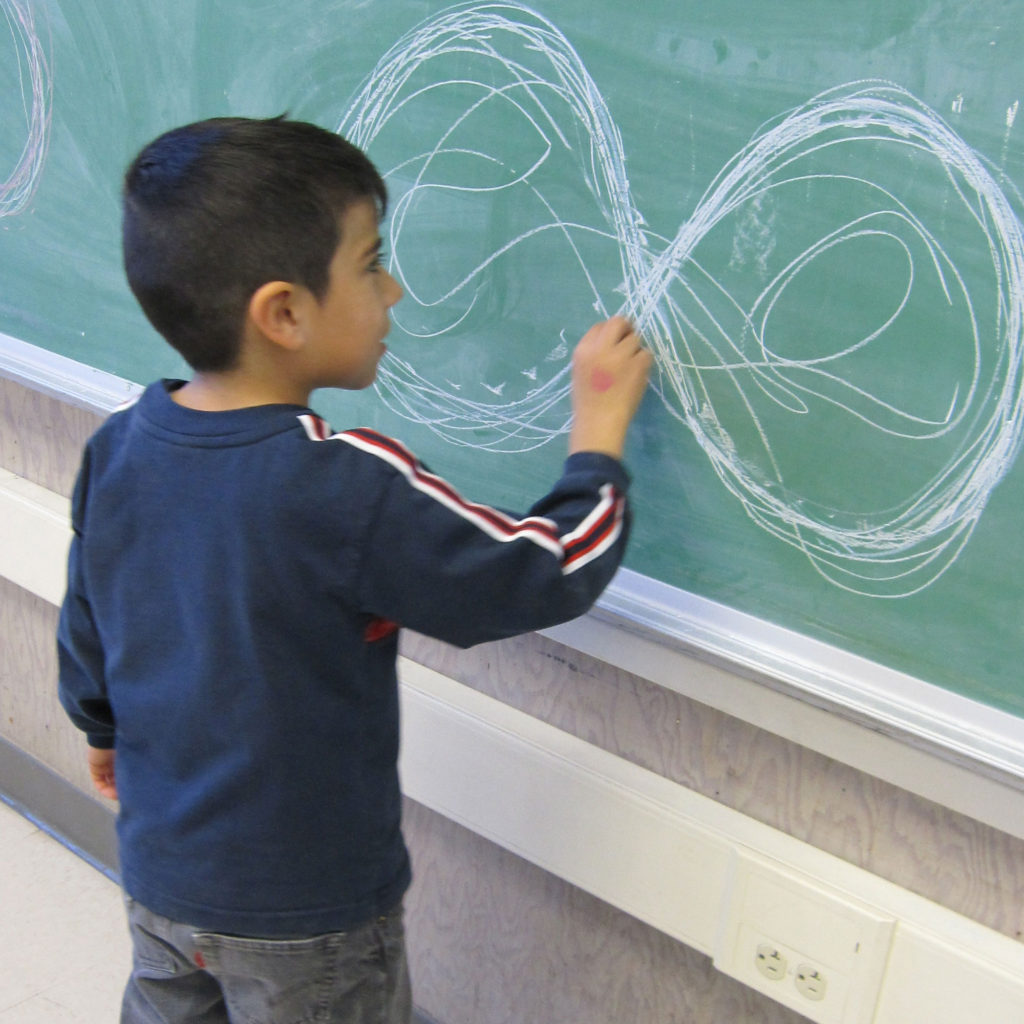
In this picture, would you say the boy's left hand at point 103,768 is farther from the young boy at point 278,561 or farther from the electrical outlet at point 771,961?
the electrical outlet at point 771,961

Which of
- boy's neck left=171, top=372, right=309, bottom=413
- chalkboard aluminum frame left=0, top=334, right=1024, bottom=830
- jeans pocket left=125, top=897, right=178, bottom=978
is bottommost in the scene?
jeans pocket left=125, top=897, right=178, bottom=978

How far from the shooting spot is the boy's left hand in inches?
46.1

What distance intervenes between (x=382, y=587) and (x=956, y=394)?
1.41ft

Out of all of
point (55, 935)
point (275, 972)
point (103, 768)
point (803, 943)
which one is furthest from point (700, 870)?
point (55, 935)

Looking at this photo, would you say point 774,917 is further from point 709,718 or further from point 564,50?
point 564,50

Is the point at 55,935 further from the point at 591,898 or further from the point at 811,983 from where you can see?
the point at 811,983

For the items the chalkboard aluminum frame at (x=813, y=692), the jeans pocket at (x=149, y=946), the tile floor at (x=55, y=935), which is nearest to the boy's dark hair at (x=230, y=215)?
the chalkboard aluminum frame at (x=813, y=692)

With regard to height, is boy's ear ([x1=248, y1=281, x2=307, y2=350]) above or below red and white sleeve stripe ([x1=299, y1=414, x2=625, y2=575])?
above

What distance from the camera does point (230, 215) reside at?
2.75 ft

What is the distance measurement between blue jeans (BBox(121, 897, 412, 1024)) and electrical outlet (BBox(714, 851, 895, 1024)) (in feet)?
1.01

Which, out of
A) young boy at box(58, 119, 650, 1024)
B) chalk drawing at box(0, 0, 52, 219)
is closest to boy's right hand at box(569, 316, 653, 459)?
young boy at box(58, 119, 650, 1024)

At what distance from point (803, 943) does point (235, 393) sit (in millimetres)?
676

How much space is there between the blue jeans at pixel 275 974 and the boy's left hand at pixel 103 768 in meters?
0.18

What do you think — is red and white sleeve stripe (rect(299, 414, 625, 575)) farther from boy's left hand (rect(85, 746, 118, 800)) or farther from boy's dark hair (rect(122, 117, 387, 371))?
boy's left hand (rect(85, 746, 118, 800))
